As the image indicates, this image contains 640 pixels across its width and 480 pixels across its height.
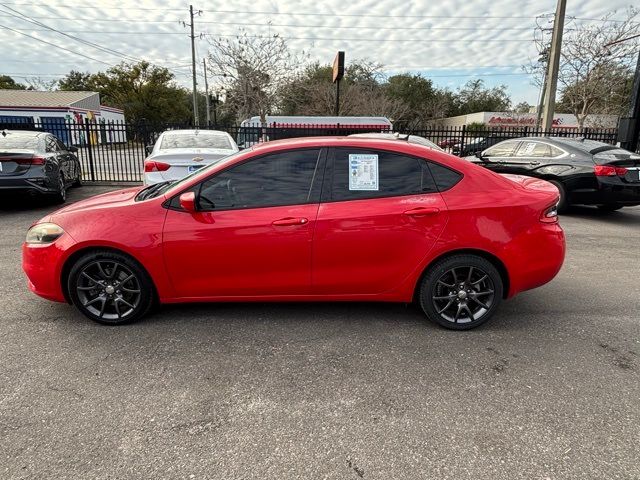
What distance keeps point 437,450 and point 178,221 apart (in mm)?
2427

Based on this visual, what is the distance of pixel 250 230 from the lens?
346 centimetres

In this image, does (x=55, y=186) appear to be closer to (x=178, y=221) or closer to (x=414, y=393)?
(x=178, y=221)

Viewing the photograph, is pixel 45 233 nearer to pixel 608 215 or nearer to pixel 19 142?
pixel 19 142

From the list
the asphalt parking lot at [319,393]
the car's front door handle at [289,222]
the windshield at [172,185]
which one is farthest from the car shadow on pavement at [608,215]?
the windshield at [172,185]

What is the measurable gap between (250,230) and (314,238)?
0.50 m

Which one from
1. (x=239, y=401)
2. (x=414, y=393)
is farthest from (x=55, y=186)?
(x=414, y=393)

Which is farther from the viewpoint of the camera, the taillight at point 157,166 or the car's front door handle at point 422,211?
the taillight at point 157,166

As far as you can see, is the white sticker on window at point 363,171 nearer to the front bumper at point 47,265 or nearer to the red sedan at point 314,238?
the red sedan at point 314,238

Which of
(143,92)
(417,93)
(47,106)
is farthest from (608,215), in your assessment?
(143,92)

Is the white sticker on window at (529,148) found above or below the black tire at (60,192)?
above

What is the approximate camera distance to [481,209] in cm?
352

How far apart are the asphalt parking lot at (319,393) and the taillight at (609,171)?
14.6ft

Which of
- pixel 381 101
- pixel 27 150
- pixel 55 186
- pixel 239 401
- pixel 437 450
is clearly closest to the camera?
pixel 437 450

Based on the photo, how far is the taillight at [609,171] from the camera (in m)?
7.66
